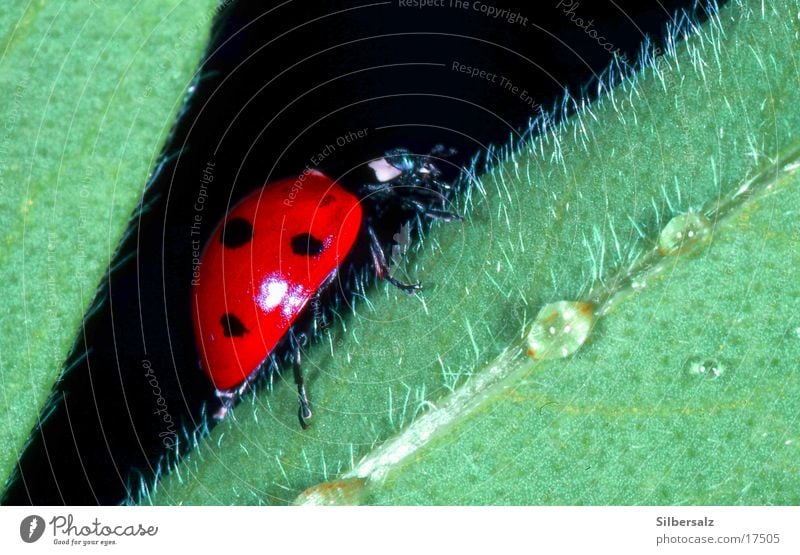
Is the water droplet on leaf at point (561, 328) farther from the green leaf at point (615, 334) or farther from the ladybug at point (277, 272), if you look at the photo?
the ladybug at point (277, 272)

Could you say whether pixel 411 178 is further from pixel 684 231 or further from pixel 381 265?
pixel 684 231

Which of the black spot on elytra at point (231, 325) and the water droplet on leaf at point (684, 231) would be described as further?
the black spot on elytra at point (231, 325)

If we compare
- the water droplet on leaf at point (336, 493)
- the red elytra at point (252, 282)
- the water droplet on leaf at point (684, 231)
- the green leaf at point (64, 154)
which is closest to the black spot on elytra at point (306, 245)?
the red elytra at point (252, 282)

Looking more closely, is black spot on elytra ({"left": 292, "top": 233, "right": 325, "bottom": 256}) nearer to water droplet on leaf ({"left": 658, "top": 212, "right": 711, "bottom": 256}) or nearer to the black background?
the black background

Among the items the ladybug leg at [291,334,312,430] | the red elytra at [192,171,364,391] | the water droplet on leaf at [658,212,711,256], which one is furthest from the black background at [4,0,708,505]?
the water droplet on leaf at [658,212,711,256]

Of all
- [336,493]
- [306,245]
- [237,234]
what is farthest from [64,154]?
[336,493]
